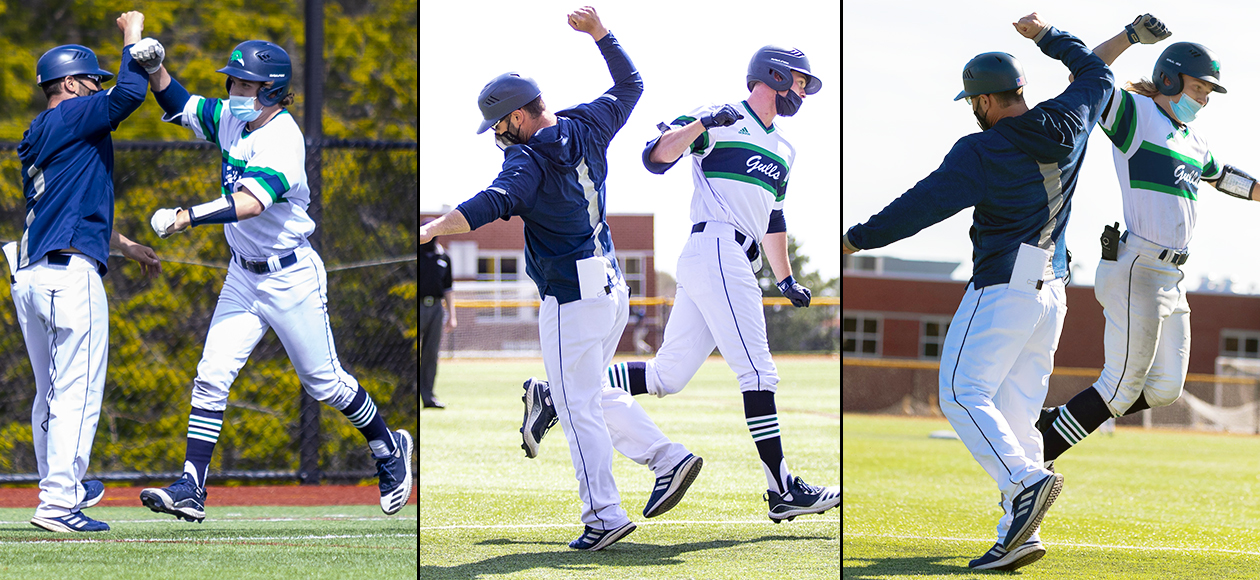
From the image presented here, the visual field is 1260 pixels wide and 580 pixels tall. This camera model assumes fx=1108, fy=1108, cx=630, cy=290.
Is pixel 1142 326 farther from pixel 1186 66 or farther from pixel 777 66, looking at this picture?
pixel 777 66

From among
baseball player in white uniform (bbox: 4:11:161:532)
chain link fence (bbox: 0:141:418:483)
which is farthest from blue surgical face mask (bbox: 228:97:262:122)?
chain link fence (bbox: 0:141:418:483)

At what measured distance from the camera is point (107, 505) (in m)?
7.00

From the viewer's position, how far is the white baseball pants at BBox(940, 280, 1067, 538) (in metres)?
3.96

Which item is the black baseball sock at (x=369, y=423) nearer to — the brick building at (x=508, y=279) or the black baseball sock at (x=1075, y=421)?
the brick building at (x=508, y=279)

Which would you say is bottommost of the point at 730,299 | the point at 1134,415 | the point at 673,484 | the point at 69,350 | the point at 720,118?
the point at 1134,415

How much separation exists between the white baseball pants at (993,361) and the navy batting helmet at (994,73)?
72cm

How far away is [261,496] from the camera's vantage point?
751cm

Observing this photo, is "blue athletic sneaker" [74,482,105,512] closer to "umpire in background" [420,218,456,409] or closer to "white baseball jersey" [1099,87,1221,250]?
"umpire in background" [420,218,456,409]

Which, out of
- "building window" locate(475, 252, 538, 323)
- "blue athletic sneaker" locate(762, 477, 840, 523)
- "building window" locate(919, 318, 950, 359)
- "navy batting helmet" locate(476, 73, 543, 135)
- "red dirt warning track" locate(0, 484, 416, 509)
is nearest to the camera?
"navy batting helmet" locate(476, 73, 543, 135)

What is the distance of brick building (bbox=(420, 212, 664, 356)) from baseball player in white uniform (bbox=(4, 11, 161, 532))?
1.65m

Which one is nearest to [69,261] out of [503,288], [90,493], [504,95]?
[90,493]

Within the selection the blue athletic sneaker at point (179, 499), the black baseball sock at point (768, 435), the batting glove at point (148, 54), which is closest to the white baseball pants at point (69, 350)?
the blue athletic sneaker at point (179, 499)

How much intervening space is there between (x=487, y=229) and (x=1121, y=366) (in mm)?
4089

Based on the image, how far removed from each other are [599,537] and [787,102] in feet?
6.47
